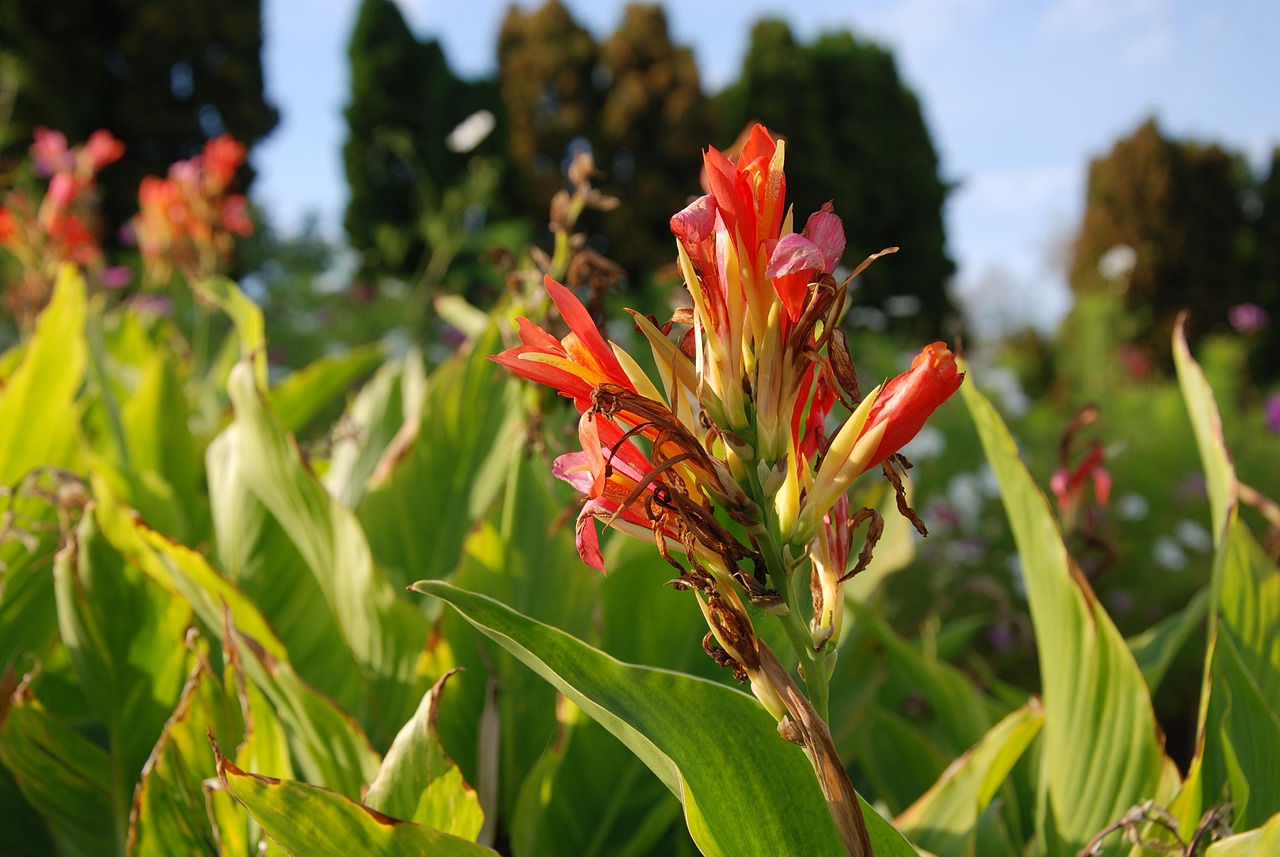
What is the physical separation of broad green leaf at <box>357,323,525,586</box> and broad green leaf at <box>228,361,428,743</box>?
16cm

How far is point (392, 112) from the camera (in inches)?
412

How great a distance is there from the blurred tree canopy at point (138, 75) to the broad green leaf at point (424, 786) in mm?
10144

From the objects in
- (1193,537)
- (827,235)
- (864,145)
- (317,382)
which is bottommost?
(827,235)

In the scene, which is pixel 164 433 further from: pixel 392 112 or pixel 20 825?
pixel 392 112

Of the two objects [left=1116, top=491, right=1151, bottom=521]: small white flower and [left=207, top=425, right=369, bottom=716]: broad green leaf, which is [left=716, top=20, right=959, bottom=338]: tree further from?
[left=207, top=425, right=369, bottom=716]: broad green leaf

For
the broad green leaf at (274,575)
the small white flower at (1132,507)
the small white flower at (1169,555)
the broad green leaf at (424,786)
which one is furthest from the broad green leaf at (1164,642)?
the small white flower at (1132,507)

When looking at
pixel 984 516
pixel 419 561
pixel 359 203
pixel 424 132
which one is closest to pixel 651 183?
pixel 424 132

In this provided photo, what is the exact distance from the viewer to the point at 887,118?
13.5 m

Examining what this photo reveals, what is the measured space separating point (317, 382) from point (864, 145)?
41.5 feet

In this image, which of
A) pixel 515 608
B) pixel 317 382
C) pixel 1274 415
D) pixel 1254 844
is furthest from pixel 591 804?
pixel 1274 415

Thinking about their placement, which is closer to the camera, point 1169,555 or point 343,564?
point 343,564

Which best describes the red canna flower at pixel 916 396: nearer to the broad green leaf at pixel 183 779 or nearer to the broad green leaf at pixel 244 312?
the broad green leaf at pixel 183 779

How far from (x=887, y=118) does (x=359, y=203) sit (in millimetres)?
7505

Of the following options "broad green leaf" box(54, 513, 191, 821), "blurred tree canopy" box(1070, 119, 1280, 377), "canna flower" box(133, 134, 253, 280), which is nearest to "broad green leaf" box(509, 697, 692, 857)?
"broad green leaf" box(54, 513, 191, 821)
